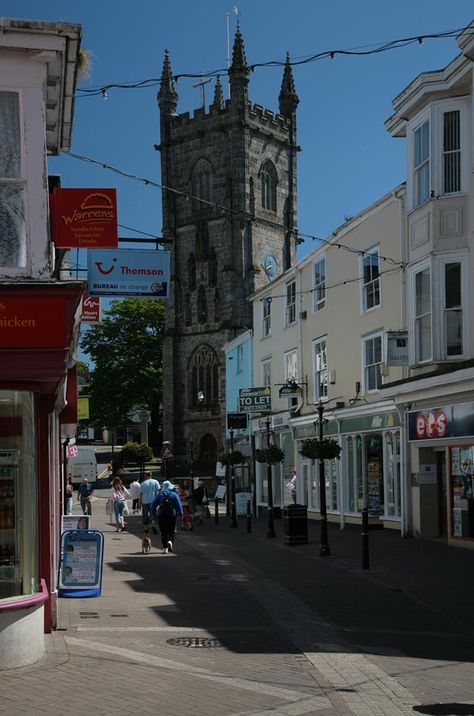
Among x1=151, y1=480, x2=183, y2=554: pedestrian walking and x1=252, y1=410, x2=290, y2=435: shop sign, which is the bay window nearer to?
x1=151, y1=480, x2=183, y2=554: pedestrian walking

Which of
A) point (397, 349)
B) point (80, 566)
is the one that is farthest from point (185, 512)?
point (80, 566)

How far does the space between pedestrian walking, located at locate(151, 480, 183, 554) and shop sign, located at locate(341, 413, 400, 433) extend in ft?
23.0

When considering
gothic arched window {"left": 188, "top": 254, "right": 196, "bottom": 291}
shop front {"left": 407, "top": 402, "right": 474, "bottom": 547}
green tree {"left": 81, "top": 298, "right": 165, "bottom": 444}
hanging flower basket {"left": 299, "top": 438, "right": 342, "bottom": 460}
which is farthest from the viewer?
green tree {"left": 81, "top": 298, "right": 165, "bottom": 444}

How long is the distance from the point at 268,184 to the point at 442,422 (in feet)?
198

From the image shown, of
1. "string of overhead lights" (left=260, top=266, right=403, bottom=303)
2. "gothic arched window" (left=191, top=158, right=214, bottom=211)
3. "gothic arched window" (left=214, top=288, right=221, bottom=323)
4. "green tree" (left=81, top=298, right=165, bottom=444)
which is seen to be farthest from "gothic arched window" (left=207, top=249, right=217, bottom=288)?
"string of overhead lights" (left=260, top=266, right=403, bottom=303)

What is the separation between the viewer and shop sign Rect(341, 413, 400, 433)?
26125 millimetres

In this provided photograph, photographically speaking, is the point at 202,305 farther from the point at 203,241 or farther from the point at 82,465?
the point at 82,465

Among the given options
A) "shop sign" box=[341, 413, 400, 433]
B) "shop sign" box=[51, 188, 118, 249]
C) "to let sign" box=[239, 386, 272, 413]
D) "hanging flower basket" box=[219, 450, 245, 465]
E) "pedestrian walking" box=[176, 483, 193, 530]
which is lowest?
"pedestrian walking" box=[176, 483, 193, 530]

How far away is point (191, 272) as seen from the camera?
79.0 m

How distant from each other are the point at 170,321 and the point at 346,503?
51098mm

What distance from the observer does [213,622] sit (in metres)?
12.2

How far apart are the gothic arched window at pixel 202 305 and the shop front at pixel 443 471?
179 feet

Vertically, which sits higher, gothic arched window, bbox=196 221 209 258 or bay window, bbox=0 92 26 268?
gothic arched window, bbox=196 221 209 258

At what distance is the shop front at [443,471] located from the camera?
68.5ft
